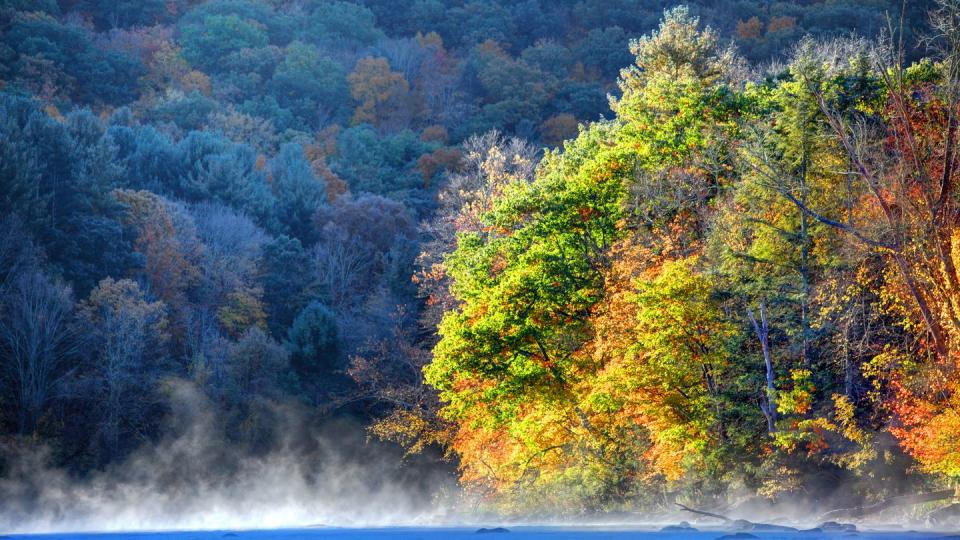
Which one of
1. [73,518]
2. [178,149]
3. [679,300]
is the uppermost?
[178,149]

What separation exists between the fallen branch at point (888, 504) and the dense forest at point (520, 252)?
0.63 metres

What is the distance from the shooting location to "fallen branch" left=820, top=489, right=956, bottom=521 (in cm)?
2752

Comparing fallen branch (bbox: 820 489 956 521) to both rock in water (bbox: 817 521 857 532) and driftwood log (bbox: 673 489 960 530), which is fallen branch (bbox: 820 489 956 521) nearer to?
driftwood log (bbox: 673 489 960 530)

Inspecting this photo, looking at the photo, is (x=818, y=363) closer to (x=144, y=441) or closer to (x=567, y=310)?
(x=567, y=310)

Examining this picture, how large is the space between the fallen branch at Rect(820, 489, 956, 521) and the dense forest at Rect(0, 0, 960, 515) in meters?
0.63

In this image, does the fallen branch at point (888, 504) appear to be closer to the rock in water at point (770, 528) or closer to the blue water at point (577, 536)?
the rock in water at point (770, 528)

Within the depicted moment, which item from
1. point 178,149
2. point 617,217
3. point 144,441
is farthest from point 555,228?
point 178,149

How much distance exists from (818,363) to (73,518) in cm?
2884

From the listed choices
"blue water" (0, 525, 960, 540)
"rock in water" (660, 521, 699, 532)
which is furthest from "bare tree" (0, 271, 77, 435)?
"rock in water" (660, 521, 699, 532)

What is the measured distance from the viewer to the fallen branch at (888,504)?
90.3 ft

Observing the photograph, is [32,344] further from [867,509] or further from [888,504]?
[888,504]

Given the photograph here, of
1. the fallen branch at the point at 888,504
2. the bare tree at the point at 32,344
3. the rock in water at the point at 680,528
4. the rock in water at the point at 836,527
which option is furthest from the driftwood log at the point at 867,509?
the bare tree at the point at 32,344

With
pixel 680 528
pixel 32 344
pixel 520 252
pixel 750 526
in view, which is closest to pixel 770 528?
pixel 750 526

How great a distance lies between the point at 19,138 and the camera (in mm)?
51906
